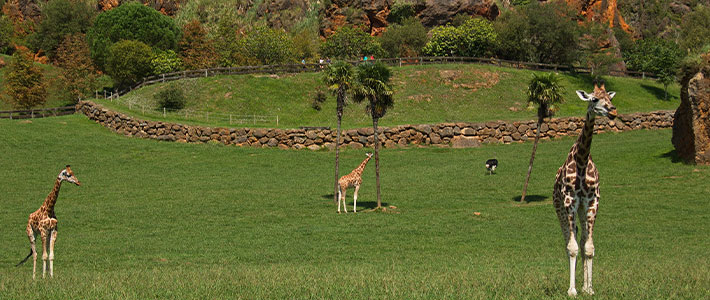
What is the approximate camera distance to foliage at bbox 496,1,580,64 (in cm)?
9088

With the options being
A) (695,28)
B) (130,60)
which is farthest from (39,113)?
(695,28)

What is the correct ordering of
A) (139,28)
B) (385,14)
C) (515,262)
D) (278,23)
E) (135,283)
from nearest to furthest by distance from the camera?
(135,283) < (515,262) < (139,28) < (385,14) < (278,23)

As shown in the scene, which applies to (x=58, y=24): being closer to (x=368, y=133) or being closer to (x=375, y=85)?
(x=368, y=133)

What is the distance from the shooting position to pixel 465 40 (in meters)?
95.4

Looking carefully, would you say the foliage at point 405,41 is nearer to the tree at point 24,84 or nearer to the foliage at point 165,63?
the foliage at point 165,63

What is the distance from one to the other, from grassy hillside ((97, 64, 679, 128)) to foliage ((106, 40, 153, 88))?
425 inches

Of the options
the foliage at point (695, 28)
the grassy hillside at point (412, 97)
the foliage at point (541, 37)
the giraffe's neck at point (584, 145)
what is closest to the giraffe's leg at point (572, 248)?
the giraffe's neck at point (584, 145)

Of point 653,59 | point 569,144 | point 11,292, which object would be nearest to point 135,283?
point 11,292

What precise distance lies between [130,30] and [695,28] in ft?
315

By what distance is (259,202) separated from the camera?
3881cm

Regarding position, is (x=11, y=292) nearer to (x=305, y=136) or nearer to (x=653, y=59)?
(x=305, y=136)

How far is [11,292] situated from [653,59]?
9208 centimetres

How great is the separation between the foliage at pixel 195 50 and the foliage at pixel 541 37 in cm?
3987

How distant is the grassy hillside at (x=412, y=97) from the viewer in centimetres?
7000
